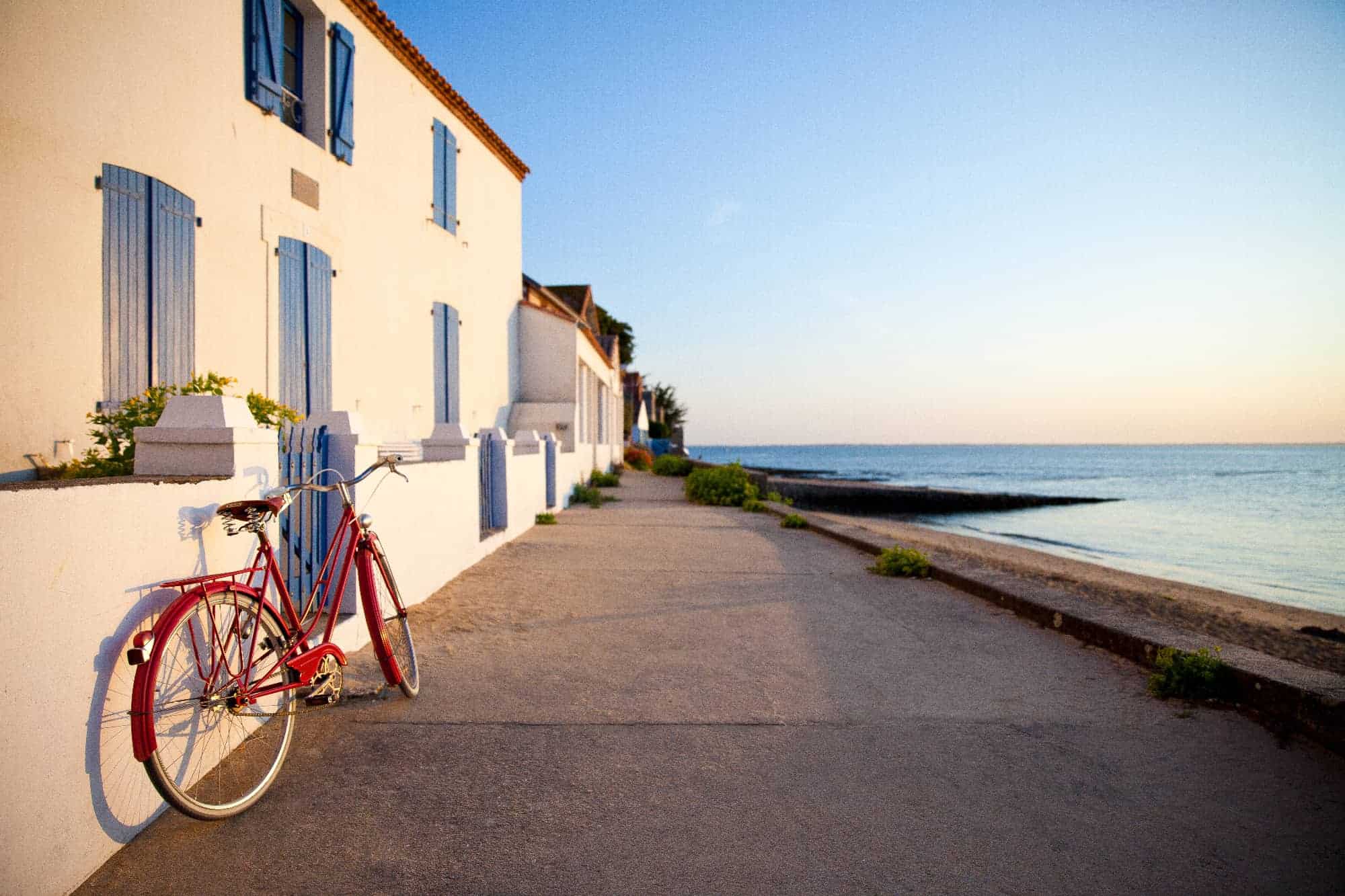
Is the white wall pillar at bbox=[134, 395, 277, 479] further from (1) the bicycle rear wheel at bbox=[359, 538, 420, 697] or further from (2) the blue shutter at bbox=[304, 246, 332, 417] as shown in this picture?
(2) the blue shutter at bbox=[304, 246, 332, 417]

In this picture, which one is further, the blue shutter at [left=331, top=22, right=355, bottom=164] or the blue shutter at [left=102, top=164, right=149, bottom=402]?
the blue shutter at [left=331, top=22, right=355, bottom=164]

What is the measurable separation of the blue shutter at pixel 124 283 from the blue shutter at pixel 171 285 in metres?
0.06

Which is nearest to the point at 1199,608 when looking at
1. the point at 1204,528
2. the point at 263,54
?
the point at 263,54

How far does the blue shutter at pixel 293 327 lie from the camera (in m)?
8.03

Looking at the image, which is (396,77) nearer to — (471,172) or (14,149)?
(471,172)

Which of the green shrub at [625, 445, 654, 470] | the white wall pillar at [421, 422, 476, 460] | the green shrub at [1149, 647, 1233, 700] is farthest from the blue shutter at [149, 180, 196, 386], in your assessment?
the green shrub at [625, 445, 654, 470]

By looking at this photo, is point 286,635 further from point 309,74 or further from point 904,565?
point 309,74

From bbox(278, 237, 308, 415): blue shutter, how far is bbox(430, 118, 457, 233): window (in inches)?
156

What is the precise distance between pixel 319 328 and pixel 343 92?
2.93 metres

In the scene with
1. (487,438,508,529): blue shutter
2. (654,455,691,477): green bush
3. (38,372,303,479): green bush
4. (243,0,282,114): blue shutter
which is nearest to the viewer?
(38,372,303,479): green bush

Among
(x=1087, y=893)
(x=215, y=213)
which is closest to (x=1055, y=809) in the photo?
(x=1087, y=893)

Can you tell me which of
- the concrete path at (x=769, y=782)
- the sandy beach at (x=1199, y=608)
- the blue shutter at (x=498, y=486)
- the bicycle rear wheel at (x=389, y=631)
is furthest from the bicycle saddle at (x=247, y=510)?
the blue shutter at (x=498, y=486)

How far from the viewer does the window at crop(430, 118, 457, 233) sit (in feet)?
39.2

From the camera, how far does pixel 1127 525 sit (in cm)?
2467
